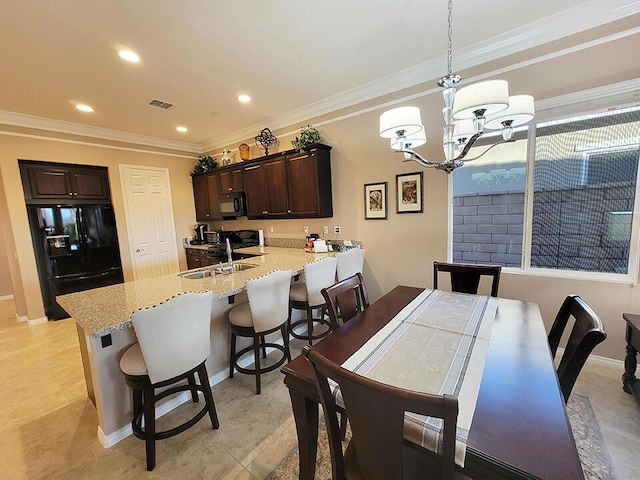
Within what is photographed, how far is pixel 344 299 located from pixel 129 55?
285cm

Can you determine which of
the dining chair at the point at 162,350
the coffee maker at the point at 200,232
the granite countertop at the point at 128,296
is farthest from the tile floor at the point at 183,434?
the coffee maker at the point at 200,232

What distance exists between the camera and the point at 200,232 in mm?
5543

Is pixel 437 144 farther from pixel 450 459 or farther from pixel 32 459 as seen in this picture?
pixel 32 459

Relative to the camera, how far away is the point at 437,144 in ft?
9.64

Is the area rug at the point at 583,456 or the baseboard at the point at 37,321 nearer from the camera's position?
the area rug at the point at 583,456

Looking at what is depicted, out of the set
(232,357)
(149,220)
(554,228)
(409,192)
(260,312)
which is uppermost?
(409,192)

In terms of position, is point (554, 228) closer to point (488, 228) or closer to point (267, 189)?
point (488, 228)

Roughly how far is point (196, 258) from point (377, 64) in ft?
14.4

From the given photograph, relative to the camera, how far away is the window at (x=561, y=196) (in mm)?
2258

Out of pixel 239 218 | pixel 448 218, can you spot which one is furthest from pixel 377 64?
pixel 239 218

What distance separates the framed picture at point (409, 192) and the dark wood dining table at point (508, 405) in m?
1.67

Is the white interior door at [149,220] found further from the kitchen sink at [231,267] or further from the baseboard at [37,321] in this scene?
the kitchen sink at [231,267]

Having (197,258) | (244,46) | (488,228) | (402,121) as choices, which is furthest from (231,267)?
(488,228)

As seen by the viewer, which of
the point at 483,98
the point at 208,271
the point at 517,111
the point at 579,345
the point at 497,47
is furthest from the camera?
the point at 208,271
